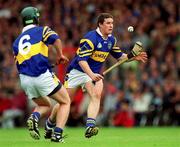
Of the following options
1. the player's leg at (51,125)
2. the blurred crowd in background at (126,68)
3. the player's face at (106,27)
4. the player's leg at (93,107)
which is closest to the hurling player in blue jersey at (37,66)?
the player's leg at (93,107)

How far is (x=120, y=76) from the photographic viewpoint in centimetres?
2412

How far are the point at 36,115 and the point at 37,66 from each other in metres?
0.88

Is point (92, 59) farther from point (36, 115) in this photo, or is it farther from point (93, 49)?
Answer: point (36, 115)

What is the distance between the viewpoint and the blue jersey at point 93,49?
14586 millimetres

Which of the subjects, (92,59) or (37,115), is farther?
(92,59)

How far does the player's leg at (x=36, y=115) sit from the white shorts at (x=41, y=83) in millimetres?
333

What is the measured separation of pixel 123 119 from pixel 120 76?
6.21 ft

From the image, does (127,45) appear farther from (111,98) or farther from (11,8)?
(11,8)

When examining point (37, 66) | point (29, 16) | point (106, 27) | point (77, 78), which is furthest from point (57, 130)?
point (106, 27)

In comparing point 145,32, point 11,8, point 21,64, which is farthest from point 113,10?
point 21,64

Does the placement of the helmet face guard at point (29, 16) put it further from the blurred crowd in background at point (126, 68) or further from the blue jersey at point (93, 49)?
the blurred crowd in background at point (126, 68)

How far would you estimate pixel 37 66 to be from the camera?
520 inches

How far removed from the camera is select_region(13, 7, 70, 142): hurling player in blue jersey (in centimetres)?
1320

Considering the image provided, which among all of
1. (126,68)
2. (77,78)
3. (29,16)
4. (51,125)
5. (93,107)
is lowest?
(51,125)
